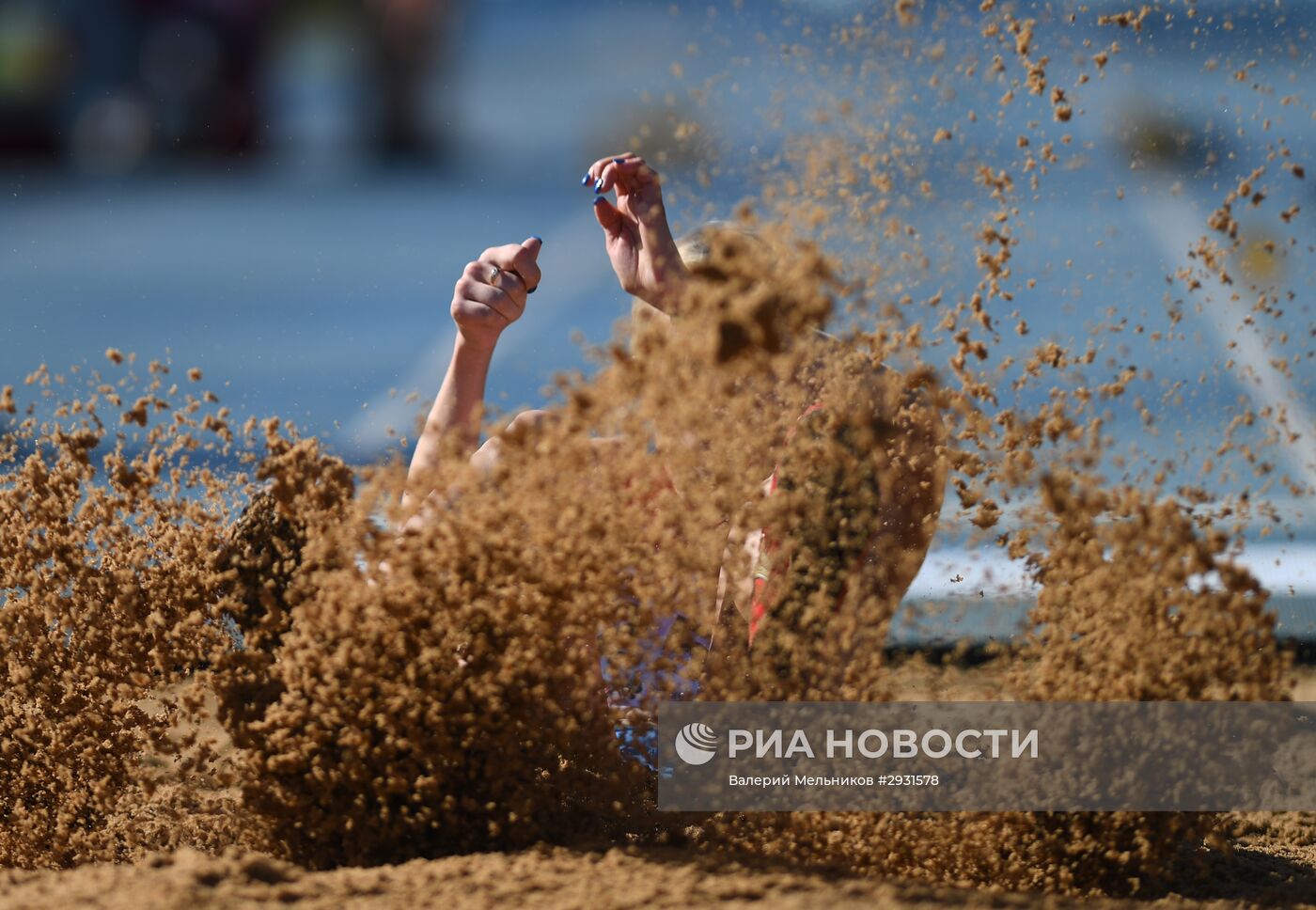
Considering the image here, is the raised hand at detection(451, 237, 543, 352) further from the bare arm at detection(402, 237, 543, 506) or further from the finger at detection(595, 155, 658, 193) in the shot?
the finger at detection(595, 155, 658, 193)

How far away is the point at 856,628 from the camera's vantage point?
2.36 m

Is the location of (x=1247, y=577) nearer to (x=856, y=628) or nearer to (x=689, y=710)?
(x=856, y=628)

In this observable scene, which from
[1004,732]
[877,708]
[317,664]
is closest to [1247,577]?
[1004,732]

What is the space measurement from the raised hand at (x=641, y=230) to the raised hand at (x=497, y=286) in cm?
17

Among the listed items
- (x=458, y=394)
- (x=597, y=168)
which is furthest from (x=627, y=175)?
(x=458, y=394)

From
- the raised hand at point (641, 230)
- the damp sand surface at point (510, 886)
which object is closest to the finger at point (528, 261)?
the raised hand at point (641, 230)

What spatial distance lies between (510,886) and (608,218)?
4.44 feet

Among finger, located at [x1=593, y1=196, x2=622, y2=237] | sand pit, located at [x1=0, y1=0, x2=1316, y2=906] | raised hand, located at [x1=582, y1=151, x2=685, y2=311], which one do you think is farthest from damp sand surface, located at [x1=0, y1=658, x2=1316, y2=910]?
finger, located at [x1=593, y1=196, x2=622, y2=237]

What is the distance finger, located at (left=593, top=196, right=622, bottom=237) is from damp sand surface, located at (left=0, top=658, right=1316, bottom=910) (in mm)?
1225

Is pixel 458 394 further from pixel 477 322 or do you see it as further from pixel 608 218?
pixel 608 218

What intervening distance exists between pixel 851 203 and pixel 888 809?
1284 millimetres

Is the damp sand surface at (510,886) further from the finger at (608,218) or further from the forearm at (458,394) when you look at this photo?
the finger at (608,218)

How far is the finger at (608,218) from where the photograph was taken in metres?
2.62

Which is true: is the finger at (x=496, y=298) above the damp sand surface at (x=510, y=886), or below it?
above
